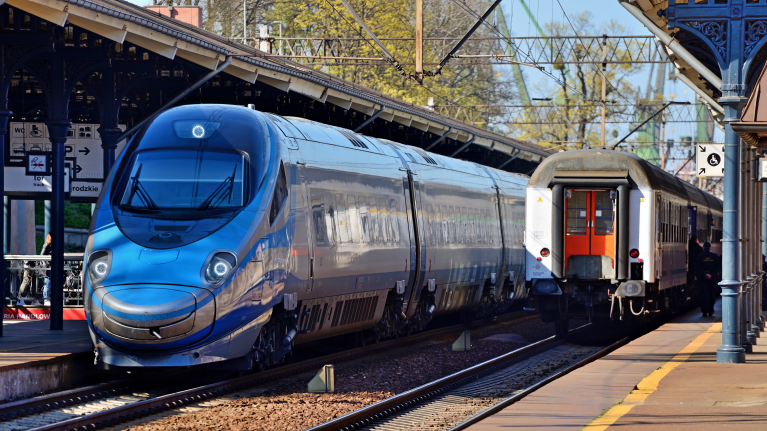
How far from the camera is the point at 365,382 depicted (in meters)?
13.4

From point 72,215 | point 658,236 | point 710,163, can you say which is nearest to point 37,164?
point 658,236

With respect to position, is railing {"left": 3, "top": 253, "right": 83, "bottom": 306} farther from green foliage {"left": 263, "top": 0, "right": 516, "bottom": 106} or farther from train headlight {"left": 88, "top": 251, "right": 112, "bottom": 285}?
green foliage {"left": 263, "top": 0, "right": 516, "bottom": 106}

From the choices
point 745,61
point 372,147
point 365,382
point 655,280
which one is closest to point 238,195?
point 365,382

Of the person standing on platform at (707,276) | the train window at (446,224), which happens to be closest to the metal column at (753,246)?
the person standing on platform at (707,276)

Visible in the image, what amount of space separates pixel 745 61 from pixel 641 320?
7.44m

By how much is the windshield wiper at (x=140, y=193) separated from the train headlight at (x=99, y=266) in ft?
2.64

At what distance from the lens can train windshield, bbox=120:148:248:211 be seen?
12273 mm

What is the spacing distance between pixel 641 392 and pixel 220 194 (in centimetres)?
513

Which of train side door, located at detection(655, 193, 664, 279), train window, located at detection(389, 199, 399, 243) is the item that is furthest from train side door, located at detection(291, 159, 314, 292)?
train side door, located at detection(655, 193, 664, 279)

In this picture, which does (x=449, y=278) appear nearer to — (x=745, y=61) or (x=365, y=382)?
(x=365, y=382)

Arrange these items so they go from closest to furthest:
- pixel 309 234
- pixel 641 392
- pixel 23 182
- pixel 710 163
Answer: pixel 641 392, pixel 309 234, pixel 23 182, pixel 710 163

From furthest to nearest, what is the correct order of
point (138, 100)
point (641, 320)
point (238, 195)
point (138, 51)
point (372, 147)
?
1. point (138, 100)
2. point (641, 320)
3. point (138, 51)
4. point (372, 147)
5. point (238, 195)

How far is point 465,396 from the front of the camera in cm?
1252

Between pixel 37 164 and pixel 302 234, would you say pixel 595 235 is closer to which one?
pixel 302 234
